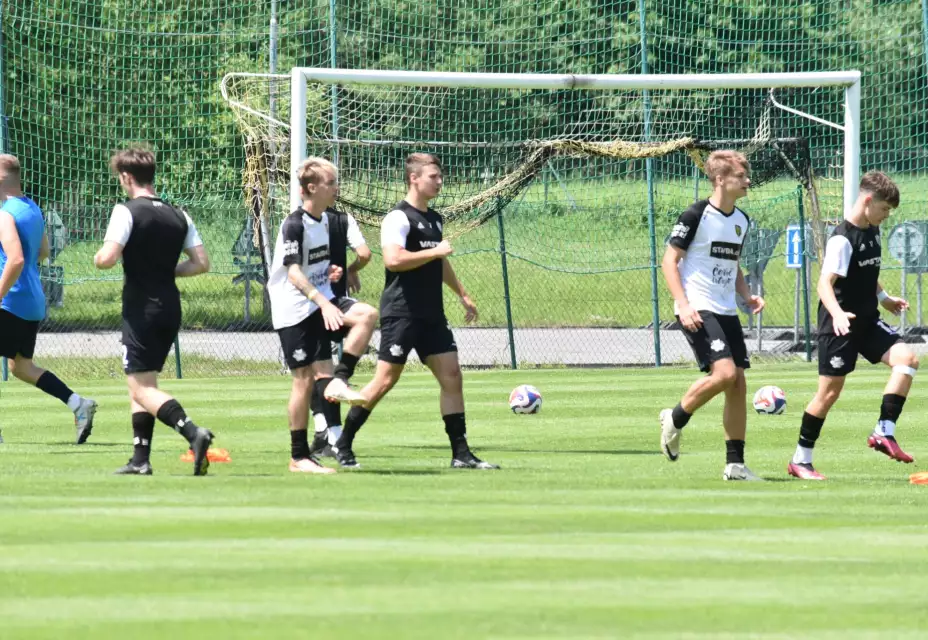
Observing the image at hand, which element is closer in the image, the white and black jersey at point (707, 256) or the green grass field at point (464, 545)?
the green grass field at point (464, 545)

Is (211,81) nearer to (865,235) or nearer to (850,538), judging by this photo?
(865,235)

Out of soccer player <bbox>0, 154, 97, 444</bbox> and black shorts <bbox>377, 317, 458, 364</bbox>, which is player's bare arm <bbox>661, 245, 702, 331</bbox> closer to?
black shorts <bbox>377, 317, 458, 364</bbox>

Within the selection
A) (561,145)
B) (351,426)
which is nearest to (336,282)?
(351,426)

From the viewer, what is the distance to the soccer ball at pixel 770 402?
48.1 ft

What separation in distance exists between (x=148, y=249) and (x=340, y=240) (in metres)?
1.46

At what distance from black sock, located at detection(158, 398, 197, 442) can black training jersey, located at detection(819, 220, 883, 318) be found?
407 centimetres

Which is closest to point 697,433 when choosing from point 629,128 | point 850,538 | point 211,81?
point 850,538

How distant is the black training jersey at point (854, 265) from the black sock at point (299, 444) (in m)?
3.44

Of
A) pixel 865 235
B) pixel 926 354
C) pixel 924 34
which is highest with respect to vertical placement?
pixel 924 34

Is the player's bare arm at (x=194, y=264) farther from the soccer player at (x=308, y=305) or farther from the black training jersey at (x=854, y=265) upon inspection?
the black training jersey at (x=854, y=265)

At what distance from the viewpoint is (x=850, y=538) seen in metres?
7.34

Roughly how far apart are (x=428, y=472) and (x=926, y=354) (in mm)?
14867

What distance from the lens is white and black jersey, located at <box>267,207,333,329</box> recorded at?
1005 cm

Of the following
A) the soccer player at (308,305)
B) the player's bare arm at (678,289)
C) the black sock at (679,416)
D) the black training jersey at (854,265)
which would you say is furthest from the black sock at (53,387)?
the black training jersey at (854,265)
